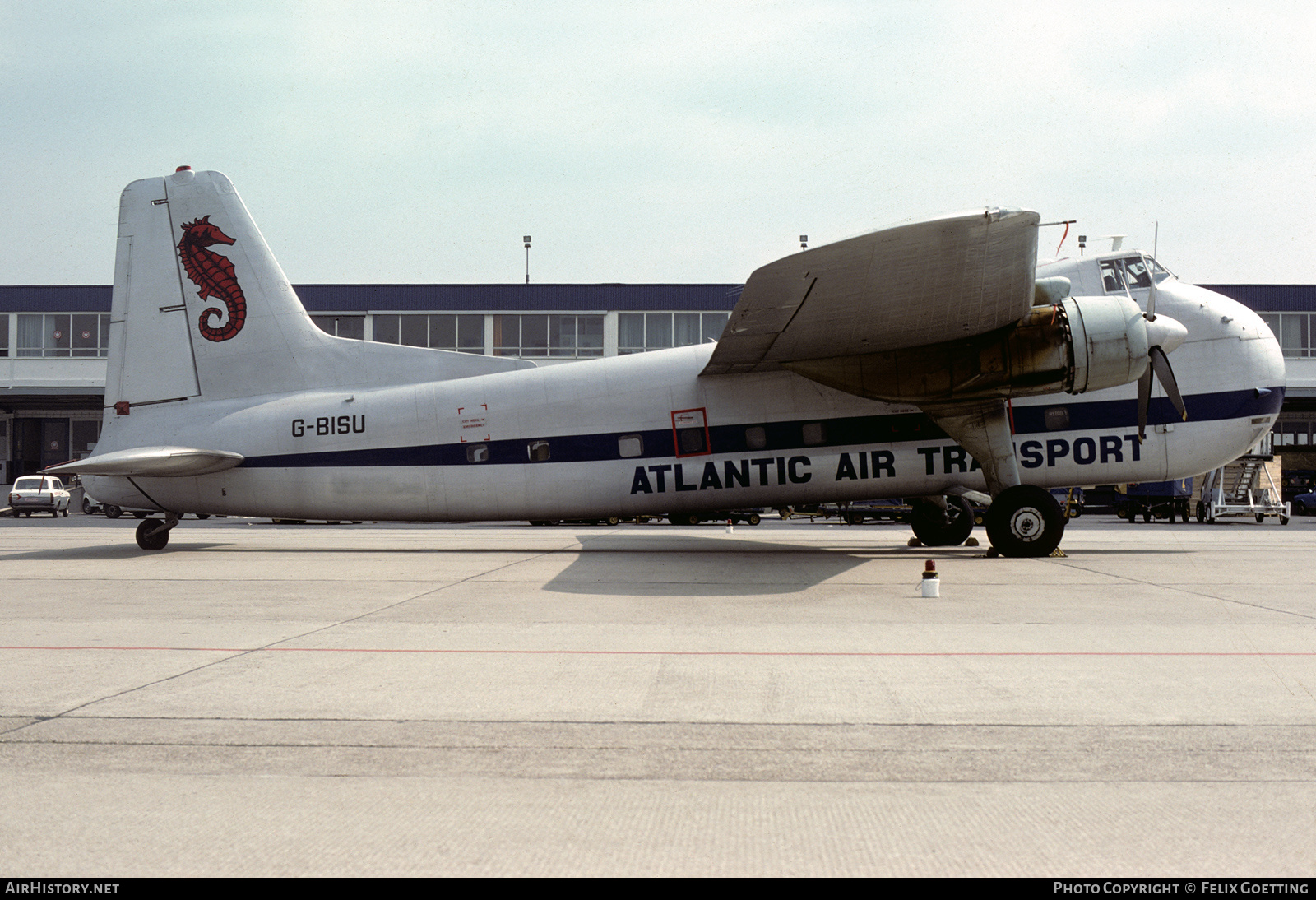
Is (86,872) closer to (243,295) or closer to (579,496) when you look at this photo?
(579,496)

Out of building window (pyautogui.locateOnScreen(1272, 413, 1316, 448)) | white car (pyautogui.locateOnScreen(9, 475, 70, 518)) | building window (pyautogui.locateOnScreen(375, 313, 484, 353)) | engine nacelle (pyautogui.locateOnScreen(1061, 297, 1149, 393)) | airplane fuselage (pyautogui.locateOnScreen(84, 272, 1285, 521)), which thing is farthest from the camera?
building window (pyautogui.locateOnScreen(1272, 413, 1316, 448))

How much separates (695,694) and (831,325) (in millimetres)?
9365

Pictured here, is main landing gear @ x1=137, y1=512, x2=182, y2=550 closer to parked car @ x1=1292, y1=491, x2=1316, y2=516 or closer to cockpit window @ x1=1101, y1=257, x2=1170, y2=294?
cockpit window @ x1=1101, y1=257, x2=1170, y2=294

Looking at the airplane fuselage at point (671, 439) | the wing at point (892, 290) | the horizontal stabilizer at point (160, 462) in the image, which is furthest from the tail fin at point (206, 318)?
the wing at point (892, 290)

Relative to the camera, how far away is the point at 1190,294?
1672cm

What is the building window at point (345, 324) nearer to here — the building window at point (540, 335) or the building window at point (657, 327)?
the building window at point (540, 335)

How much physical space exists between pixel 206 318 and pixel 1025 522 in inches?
629

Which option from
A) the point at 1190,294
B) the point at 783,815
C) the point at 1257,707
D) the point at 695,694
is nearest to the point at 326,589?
the point at 695,694

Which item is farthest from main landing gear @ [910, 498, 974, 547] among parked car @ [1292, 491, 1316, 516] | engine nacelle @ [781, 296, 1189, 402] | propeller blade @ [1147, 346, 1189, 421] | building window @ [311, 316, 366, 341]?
building window @ [311, 316, 366, 341]

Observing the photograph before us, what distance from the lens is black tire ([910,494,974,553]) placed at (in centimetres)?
1970

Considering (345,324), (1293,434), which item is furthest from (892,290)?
(1293,434)

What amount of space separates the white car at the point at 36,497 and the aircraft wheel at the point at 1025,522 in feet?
149

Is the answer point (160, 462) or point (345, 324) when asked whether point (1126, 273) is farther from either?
point (345, 324)

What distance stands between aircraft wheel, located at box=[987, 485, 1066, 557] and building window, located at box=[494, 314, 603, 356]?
1665 inches
